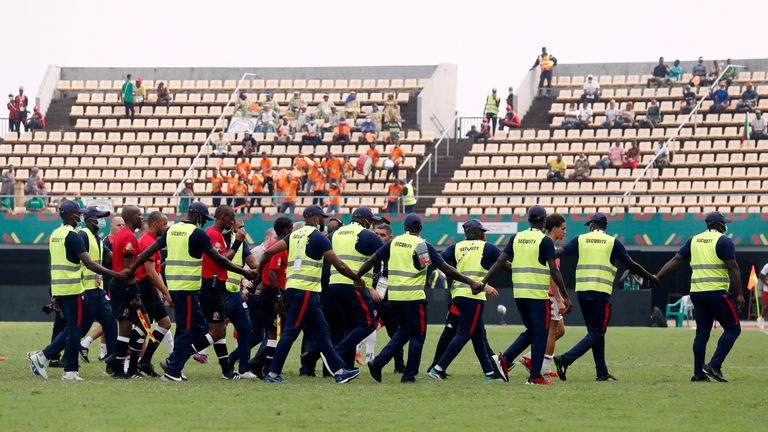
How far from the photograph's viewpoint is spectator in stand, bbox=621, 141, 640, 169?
40906 millimetres

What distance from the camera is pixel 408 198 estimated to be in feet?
124

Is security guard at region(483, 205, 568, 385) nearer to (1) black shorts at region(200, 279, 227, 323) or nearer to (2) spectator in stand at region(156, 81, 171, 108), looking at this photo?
(1) black shorts at region(200, 279, 227, 323)

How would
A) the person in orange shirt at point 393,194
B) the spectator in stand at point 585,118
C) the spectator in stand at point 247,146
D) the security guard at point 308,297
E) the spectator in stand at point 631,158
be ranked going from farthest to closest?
1. the spectator in stand at point 247,146
2. the spectator in stand at point 585,118
3. the spectator in stand at point 631,158
4. the person in orange shirt at point 393,194
5. the security guard at point 308,297

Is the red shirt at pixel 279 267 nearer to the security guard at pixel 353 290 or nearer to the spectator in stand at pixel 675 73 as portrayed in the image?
the security guard at pixel 353 290

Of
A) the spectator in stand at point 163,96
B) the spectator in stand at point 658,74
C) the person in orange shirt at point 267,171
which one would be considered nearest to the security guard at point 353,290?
the person in orange shirt at point 267,171

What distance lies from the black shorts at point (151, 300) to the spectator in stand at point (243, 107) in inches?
1209

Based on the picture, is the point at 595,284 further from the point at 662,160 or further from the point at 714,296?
the point at 662,160

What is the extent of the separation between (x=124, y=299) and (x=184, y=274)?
126 cm

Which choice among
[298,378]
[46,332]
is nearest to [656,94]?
[46,332]

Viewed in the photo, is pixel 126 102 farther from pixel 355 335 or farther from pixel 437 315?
pixel 355 335

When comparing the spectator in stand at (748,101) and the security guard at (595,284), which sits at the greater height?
the spectator in stand at (748,101)

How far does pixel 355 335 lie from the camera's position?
619 inches

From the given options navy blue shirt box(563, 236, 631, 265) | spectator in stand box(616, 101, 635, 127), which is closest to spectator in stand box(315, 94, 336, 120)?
spectator in stand box(616, 101, 635, 127)

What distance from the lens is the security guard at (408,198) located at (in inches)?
1486
